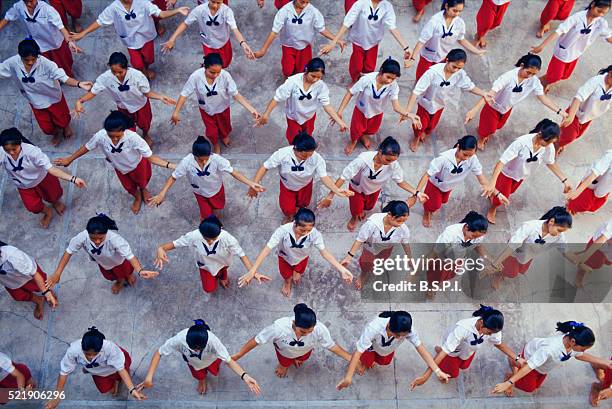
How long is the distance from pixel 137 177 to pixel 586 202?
410 centimetres

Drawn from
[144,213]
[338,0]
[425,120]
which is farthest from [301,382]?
[338,0]

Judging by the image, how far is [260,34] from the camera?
327 inches

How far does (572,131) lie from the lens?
7293mm

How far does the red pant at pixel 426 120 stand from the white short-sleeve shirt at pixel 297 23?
124 centimetres

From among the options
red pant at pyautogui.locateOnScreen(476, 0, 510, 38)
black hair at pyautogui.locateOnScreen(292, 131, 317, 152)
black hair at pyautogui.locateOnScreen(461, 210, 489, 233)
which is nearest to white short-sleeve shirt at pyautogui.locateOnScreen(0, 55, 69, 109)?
black hair at pyautogui.locateOnScreen(292, 131, 317, 152)

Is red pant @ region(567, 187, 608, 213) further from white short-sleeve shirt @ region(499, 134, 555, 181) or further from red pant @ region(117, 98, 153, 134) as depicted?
red pant @ region(117, 98, 153, 134)

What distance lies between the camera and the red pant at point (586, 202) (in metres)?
6.84

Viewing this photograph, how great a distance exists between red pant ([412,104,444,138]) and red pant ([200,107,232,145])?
184 cm

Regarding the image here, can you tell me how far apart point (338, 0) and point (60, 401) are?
521 centimetres

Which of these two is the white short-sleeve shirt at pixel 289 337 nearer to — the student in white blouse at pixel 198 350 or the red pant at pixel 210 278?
the student in white blouse at pixel 198 350

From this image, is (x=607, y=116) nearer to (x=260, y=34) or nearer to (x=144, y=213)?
(x=260, y=34)

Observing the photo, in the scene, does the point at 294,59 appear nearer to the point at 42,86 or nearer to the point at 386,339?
the point at 42,86

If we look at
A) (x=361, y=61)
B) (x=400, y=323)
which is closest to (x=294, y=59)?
(x=361, y=61)

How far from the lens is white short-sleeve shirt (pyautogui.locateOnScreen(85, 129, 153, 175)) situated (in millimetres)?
6367
